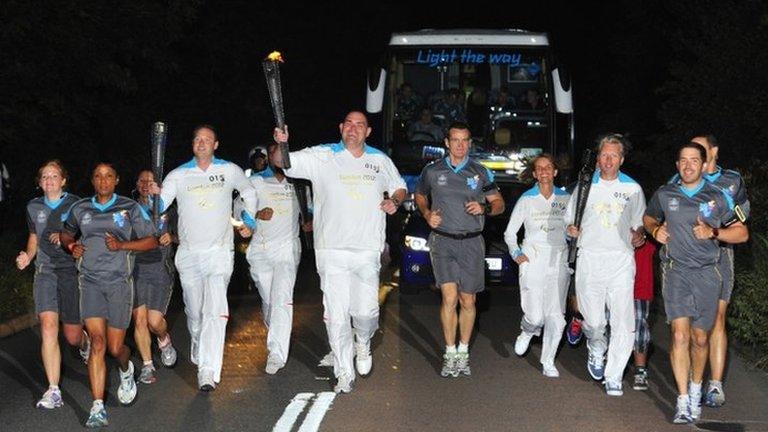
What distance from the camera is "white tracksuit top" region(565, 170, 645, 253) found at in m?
10.0

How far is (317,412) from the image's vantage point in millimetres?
9312

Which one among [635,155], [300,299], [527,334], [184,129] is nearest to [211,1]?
[184,129]

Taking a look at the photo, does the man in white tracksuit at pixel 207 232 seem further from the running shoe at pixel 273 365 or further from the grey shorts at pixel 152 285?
the running shoe at pixel 273 365

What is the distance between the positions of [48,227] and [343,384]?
2.38m

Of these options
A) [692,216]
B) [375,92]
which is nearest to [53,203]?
[692,216]

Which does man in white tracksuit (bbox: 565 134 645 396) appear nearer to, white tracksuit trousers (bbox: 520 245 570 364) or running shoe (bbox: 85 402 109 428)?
white tracksuit trousers (bbox: 520 245 570 364)

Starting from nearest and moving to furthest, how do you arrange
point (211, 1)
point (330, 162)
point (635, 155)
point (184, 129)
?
point (330, 162) → point (635, 155) → point (184, 129) → point (211, 1)

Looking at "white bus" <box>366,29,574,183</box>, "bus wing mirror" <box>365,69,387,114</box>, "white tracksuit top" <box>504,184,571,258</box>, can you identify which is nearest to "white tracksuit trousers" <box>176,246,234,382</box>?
"white tracksuit top" <box>504,184,571,258</box>

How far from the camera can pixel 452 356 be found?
10.9 meters

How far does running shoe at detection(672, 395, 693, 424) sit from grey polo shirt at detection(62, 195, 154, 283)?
12.2 ft

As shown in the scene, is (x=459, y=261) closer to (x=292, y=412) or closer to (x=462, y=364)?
(x=462, y=364)

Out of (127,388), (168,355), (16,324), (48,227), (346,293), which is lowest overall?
(16,324)

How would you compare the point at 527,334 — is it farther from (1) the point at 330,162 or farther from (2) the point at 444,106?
(2) the point at 444,106

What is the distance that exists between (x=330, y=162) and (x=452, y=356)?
1882 millimetres
